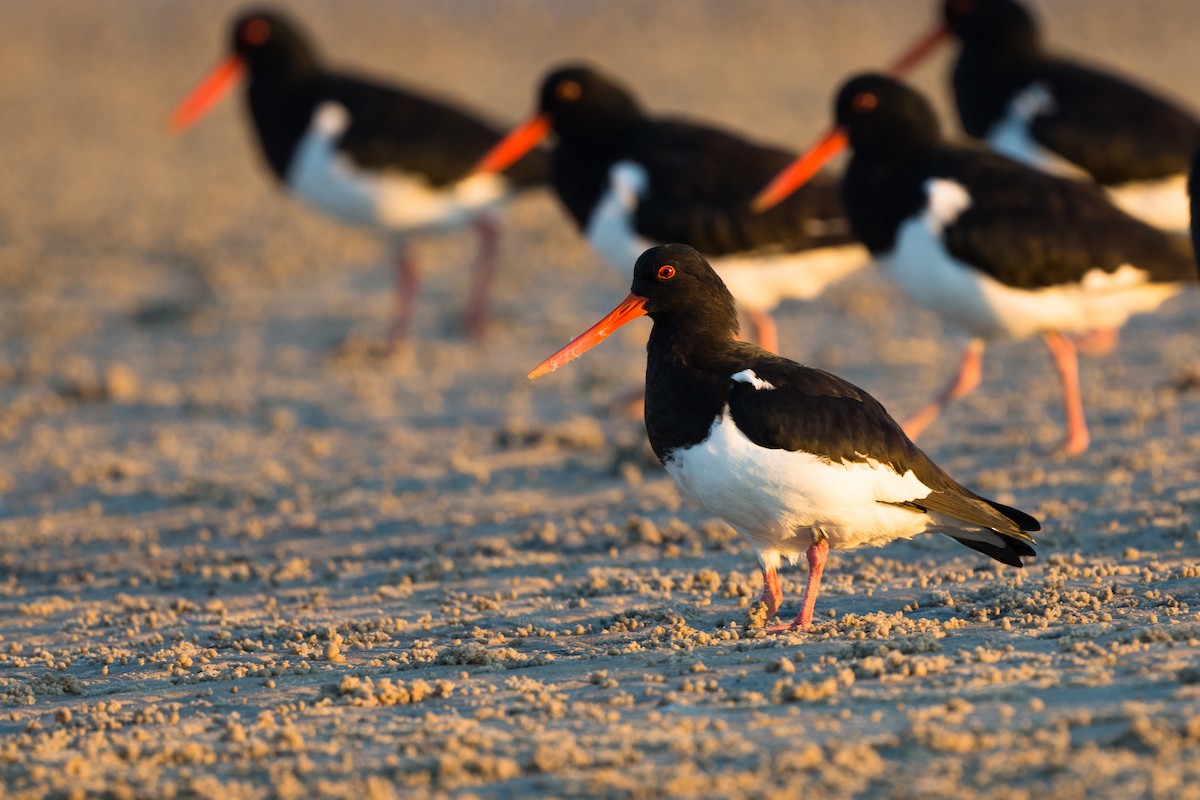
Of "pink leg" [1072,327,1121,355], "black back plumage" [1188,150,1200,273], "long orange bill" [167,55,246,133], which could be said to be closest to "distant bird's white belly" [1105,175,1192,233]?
"pink leg" [1072,327,1121,355]

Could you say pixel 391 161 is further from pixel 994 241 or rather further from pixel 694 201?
pixel 994 241

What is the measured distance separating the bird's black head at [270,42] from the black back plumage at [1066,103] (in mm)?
4494

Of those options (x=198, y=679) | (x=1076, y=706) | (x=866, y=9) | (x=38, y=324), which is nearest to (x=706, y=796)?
(x=1076, y=706)

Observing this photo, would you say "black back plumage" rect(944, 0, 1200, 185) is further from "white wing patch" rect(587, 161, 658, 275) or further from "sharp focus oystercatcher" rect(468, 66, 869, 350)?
"white wing patch" rect(587, 161, 658, 275)

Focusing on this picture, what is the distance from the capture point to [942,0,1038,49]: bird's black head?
32.3ft

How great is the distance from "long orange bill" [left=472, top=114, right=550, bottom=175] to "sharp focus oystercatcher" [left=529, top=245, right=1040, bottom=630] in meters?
4.62

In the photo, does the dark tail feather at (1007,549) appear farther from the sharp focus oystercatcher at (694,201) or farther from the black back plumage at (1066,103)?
the black back plumage at (1066,103)

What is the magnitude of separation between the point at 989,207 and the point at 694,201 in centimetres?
179

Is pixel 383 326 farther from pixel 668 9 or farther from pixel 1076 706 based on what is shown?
pixel 668 9

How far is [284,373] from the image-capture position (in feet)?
33.3

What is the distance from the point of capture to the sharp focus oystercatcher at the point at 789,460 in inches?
190

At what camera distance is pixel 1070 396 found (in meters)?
7.52

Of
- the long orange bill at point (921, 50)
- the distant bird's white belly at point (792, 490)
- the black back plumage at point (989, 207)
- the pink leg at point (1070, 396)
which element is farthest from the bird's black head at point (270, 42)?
the distant bird's white belly at point (792, 490)

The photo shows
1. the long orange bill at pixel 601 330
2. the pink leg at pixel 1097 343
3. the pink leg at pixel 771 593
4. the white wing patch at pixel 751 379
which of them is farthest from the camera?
the pink leg at pixel 1097 343
